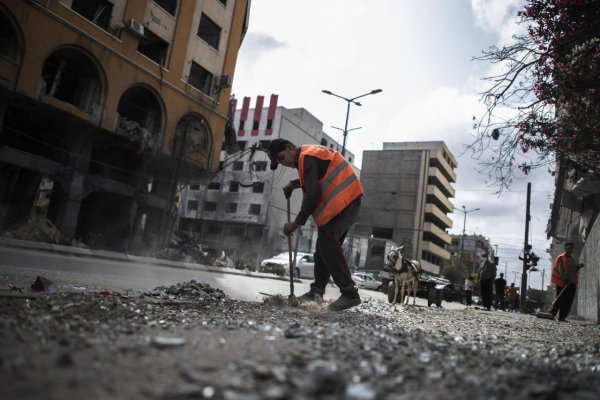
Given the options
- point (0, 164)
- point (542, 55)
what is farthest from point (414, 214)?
point (542, 55)

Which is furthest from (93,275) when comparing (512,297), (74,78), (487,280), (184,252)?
(512,297)

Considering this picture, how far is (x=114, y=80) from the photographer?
17750 mm

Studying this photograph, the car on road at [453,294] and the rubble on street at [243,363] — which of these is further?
the car on road at [453,294]

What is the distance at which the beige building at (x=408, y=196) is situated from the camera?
6262 centimetres

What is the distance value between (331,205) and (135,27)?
17060 millimetres

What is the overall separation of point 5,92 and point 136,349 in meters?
16.3

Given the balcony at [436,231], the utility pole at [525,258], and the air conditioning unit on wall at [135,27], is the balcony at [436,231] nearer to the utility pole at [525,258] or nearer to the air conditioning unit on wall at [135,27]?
the utility pole at [525,258]

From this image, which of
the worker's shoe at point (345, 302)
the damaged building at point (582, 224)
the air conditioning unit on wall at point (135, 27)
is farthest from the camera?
the air conditioning unit on wall at point (135, 27)

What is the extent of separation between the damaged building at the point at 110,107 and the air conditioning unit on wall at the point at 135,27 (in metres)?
0.04

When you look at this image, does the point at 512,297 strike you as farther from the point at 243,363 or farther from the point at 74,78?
the point at 243,363

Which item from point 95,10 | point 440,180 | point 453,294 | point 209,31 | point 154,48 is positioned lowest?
point 453,294

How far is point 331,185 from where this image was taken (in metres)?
4.62

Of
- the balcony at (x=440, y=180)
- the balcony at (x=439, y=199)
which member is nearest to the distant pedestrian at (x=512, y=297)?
the balcony at (x=439, y=199)

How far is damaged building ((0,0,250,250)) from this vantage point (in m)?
15.2
